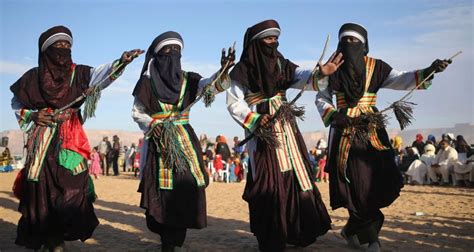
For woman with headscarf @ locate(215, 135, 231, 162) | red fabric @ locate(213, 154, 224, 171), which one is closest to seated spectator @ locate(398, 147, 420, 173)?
woman with headscarf @ locate(215, 135, 231, 162)

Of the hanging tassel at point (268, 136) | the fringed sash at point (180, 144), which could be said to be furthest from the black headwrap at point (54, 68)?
the hanging tassel at point (268, 136)

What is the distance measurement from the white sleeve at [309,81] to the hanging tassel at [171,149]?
1325 mm

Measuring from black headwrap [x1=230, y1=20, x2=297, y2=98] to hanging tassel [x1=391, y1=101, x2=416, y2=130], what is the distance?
1101mm

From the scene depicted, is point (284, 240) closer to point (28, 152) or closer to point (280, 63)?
point (280, 63)

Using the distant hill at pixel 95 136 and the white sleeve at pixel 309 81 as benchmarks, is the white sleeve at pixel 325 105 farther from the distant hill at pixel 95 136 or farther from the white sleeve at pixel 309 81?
the distant hill at pixel 95 136

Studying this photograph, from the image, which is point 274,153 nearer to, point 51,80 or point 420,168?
point 51,80

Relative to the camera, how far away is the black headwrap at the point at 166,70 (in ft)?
17.8

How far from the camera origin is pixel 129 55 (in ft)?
17.8

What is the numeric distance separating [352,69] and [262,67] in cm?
93

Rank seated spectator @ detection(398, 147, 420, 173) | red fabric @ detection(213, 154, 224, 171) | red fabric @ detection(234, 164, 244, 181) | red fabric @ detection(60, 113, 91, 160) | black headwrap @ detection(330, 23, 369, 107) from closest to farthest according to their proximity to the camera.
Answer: black headwrap @ detection(330, 23, 369, 107) → red fabric @ detection(60, 113, 91, 160) → seated spectator @ detection(398, 147, 420, 173) → red fabric @ detection(213, 154, 224, 171) → red fabric @ detection(234, 164, 244, 181)

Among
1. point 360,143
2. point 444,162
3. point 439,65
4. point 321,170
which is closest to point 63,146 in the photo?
point 360,143

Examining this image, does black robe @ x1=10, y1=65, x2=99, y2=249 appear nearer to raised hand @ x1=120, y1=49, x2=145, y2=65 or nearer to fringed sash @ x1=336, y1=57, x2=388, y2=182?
raised hand @ x1=120, y1=49, x2=145, y2=65

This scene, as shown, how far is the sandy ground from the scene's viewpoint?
601 cm

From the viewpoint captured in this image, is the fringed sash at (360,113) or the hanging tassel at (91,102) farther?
the hanging tassel at (91,102)
